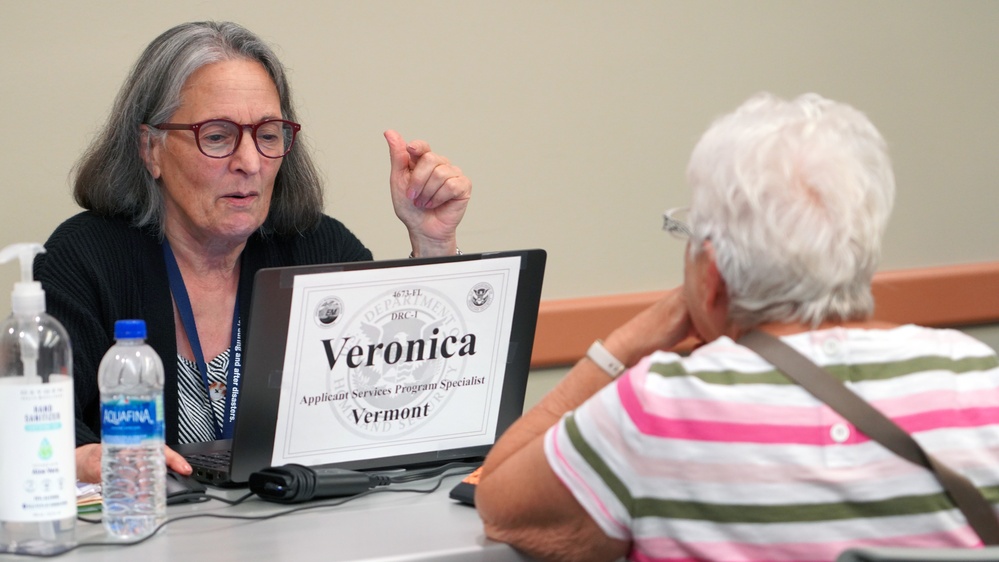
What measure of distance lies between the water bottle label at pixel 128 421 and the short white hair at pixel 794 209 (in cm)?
69

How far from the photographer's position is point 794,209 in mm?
1090

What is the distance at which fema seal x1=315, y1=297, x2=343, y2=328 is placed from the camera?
1452mm

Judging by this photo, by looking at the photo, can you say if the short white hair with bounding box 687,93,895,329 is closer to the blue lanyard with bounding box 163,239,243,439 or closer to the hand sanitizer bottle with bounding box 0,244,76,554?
the hand sanitizer bottle with bounding box 0,244,76,554

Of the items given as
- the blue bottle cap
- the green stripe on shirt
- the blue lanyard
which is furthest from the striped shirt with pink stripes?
the blue lanyard

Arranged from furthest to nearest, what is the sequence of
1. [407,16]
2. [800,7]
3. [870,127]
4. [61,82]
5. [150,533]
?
[800,7] < [407,16] < [61,82] < [150,533] < [870,127]

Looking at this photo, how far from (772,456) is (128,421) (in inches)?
30.0

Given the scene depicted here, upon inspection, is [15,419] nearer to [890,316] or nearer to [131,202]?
[131,202]

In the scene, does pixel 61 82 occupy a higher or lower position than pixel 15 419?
higher

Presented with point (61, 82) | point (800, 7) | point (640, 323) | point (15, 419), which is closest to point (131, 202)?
point (61, 82)

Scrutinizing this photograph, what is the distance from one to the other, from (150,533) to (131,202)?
0.93m

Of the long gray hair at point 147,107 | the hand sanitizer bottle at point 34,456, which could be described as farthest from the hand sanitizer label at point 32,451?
the long gray hair at point 147,107

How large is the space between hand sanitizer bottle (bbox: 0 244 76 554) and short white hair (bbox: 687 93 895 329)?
0.76 metres

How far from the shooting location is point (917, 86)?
3.26m

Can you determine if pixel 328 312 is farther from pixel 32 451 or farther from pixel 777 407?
pixel 777 407
